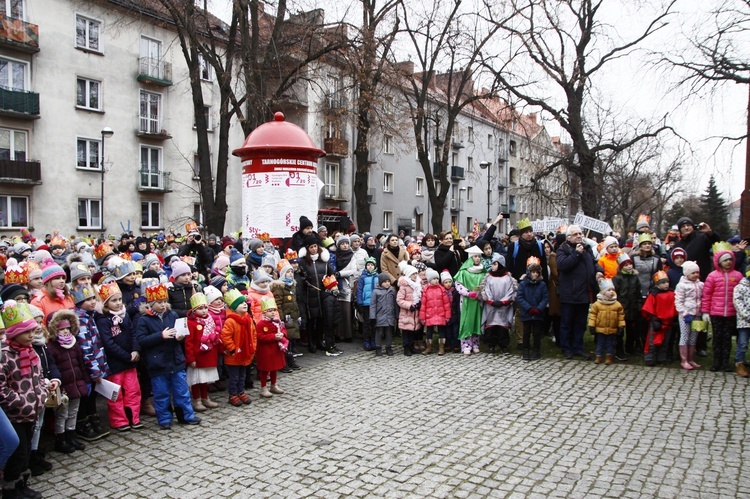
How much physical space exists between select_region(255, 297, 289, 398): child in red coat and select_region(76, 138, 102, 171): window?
1000 inches

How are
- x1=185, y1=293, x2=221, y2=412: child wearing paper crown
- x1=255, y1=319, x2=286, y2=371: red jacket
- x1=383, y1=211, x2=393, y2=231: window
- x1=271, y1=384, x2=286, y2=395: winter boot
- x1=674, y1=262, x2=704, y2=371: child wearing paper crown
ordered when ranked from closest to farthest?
x1=185, y1=293, x2=221, y2=412: child wearing paper crown
x1=255, y1=319, x2=286, y2=371: red jacket
x1=271, y1=384, x2=286, y2=395: winter boot
x1=674, y1=262, x2=704, y2=371: child wearing paper crown
x1=383, y1=211, x2=393, y2=231: window

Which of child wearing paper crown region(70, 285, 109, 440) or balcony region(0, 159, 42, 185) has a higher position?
balcony region(0, 159, 42, 185)

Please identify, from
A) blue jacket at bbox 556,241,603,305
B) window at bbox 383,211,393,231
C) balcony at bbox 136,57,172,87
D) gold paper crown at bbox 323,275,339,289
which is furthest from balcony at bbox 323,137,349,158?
blue jacket at bbox 556,241,603,305

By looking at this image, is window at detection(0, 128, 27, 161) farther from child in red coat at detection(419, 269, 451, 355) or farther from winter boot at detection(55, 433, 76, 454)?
winter boot at detection(55, 433, 76, 454)

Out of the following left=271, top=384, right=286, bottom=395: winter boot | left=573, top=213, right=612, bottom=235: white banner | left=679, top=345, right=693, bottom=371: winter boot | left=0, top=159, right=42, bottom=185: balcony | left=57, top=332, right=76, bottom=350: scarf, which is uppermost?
left=0, top=159, right=42, bottom=185: balcony

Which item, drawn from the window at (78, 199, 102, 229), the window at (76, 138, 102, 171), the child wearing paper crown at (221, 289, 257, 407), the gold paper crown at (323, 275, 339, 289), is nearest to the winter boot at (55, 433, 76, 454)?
the child wearing paper crown at (221, 289, 257, 407)

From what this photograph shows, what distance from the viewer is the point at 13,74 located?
26.4 metres

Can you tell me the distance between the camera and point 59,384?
518cm

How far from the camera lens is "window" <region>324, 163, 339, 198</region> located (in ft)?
134

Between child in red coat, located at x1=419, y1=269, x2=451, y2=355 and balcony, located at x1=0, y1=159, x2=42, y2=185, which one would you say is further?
balcony, located at x1=0, y1=159, x2=42, y2=185

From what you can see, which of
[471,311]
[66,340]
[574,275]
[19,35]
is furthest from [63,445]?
[19,35]

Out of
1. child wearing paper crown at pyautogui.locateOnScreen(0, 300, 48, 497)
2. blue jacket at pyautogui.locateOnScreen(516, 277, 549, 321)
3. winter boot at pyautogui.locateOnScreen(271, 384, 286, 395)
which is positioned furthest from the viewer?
blue jacket at pyautogui.locateOnScreen(516, 277, 549, 321)

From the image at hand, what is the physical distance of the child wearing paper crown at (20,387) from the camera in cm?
444

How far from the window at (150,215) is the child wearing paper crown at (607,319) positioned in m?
27.3
